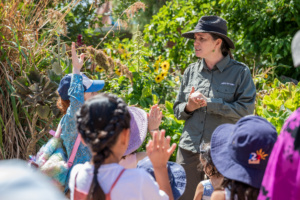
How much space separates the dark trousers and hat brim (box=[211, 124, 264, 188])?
116 centimetres

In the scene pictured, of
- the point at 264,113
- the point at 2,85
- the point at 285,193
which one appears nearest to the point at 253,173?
the point at 285,193

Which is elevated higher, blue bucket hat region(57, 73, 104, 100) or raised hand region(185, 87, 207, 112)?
blue bucket hat region(57, 73, 104, 100)

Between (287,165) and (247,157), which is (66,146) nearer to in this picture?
(247,157)

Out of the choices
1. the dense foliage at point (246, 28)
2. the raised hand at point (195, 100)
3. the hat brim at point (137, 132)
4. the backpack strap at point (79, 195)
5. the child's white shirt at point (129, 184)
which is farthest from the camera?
the dense foliage at point (246, 28)

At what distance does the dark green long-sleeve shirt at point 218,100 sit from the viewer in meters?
3.08

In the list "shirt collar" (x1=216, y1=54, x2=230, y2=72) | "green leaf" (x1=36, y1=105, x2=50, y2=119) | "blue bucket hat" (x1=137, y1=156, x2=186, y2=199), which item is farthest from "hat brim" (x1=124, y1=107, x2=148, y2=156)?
"green leaf" (x1=36, y1=105, x2=50, y2=119)

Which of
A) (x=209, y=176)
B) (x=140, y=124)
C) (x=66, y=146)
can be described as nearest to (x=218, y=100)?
(x=209, y=176)

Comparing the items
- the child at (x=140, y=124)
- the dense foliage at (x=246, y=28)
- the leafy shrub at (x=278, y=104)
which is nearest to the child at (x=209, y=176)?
the child at (x=140, y=124)

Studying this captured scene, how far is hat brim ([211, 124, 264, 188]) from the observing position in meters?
1.85

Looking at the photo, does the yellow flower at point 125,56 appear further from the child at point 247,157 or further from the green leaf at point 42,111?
the child at point 247,157

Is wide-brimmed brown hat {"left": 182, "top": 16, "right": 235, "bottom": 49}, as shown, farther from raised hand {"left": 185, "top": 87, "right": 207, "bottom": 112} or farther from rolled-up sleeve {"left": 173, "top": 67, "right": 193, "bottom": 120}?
raised hand {"left": 185, "top": 87, "right": 207, "bottom": 112}

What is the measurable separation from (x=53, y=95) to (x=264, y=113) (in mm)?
2064

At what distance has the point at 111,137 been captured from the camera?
171 centimetres

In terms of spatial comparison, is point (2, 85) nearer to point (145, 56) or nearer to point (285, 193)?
point (145, 56)
